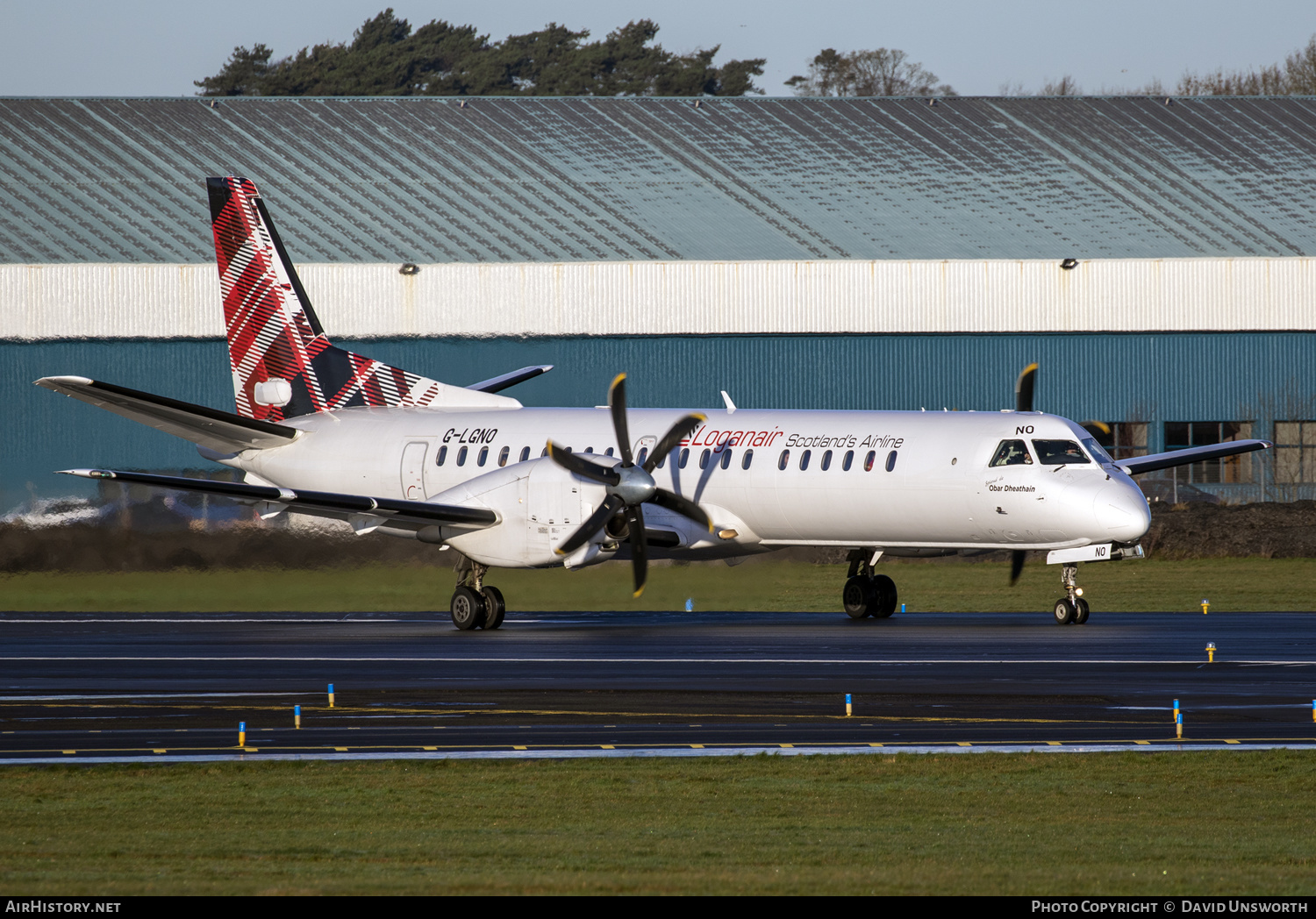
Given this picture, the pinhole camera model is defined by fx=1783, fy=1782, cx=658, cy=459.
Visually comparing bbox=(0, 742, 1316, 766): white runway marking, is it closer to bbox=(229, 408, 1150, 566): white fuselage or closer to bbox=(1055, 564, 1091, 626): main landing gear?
bbox=(229, 408, 1150, 566): white fuselage

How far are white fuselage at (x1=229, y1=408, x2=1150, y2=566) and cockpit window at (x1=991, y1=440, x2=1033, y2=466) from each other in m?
0.11

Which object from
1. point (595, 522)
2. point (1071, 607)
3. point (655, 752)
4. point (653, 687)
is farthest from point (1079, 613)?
point (655, 752)

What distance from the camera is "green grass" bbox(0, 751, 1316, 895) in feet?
35.4

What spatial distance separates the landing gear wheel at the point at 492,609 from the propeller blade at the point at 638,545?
9.00 ft

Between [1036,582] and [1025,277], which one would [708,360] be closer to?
[1025,277]

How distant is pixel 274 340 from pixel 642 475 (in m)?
10.7

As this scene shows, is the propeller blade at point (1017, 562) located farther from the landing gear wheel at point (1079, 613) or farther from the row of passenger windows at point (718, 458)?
the row of passenger windows at point (718, 458)

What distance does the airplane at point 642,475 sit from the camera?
28547 mm

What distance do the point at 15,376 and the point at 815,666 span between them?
34.9m

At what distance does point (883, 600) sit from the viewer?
31891 millimetres

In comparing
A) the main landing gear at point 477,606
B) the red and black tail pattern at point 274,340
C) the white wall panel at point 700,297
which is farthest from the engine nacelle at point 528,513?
the white wall panel at point 700,297

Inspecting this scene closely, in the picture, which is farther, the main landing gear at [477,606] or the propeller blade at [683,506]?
the main landing gear at [477,606]

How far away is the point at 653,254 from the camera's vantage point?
184 ft

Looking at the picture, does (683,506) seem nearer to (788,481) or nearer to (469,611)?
(788,481)
